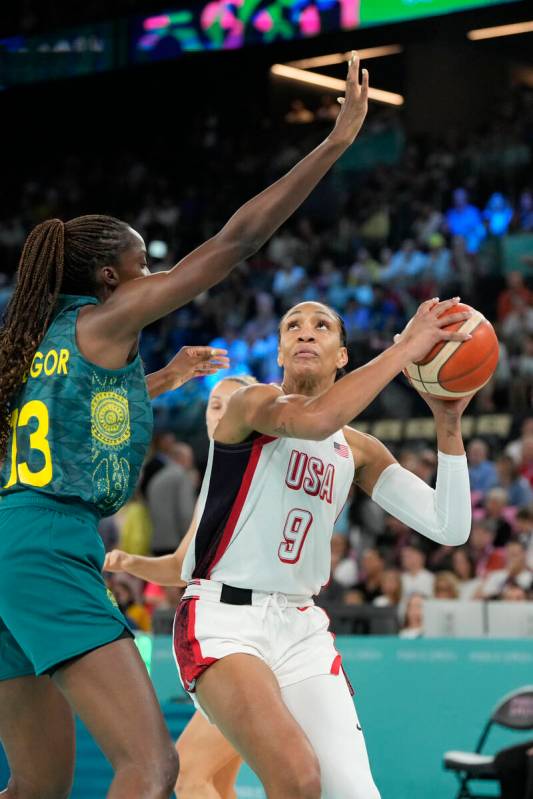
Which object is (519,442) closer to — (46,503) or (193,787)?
(193,787)

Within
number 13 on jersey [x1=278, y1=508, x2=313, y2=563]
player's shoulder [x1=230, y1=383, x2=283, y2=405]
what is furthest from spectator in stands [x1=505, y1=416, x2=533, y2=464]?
player's shoulder [x1=230, y1=383, x2=283, y2=405]

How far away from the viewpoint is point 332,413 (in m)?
3.66

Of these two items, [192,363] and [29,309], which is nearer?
[29,309]

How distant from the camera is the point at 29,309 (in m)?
3.51

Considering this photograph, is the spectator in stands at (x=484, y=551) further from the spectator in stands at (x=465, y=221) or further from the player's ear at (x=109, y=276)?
the player's ear at (x=109, y=276)

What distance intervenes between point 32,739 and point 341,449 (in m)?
1.58

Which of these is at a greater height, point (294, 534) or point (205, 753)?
point (294, 534)

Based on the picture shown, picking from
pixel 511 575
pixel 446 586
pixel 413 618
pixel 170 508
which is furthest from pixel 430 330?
pixel 170 508

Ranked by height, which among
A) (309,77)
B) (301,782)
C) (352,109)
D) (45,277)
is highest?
(309,77)

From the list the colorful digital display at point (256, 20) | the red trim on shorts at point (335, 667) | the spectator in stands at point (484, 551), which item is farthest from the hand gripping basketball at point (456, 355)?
the colorful digital display at point (256, 20)

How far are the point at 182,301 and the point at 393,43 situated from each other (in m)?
12.7

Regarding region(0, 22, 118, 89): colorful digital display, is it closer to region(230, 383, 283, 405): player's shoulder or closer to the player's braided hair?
region(230, 383, 283, 405): player's shoulder

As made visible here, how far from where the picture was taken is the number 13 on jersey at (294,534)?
13.3ft

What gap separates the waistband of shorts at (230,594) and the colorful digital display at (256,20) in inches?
463
